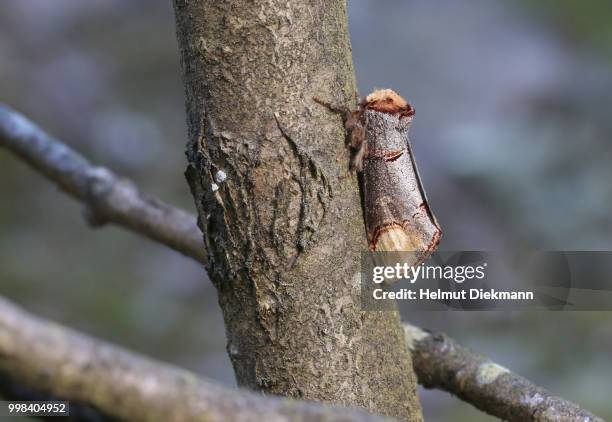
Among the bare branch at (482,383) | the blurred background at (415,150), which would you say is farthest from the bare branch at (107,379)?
the blurred background at (415,150)

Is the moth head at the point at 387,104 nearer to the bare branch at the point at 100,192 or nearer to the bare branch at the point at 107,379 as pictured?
the bare branch at the point at 100,192

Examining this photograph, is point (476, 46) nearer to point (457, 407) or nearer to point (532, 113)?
point (532, 113)

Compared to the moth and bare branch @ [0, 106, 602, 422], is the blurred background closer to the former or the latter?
bare branch @ [0, 106, 602, 422]

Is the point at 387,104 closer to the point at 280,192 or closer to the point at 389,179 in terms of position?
the point at 389,179

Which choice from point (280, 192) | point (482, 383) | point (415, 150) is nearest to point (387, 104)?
point (280, 192)

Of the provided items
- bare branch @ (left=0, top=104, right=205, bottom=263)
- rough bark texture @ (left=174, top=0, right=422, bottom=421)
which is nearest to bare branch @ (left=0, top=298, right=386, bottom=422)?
rough bark texture @ (left=174, top=0, right=422, bottom=421)

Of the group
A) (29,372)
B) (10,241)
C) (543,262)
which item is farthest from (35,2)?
(29,372)
